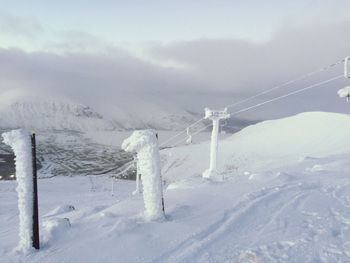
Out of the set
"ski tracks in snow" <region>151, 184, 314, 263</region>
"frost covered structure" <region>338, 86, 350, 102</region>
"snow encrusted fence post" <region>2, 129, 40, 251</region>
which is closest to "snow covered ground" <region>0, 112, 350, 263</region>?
"ski tracks in snow" <region>151, 184, 314, 263</region>

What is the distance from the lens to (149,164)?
1717 cm

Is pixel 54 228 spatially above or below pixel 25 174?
below

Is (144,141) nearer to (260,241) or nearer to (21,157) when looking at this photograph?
(21,157)

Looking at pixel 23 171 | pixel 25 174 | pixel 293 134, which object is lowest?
pixel 293 134

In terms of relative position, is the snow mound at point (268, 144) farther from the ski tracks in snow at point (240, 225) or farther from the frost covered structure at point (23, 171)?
the frost covered structure at point (23, 171)

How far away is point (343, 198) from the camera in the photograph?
19.5 meters

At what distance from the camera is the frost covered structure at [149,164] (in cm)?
1695

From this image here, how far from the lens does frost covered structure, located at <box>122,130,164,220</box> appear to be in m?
17.0

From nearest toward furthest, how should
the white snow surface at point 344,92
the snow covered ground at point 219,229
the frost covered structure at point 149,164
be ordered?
the snow covered ground at point 219,229 < the frost covered structure at point 149,164 < the white snow surface at point 344,92

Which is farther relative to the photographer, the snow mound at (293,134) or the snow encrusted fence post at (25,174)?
the snow mound at (293,134)

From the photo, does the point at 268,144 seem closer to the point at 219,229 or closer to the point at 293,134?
the point at 293,134

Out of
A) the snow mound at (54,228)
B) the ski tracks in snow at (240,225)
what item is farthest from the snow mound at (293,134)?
the snow mound at (54,228)

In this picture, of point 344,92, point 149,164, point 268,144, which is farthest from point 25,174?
point 268,144

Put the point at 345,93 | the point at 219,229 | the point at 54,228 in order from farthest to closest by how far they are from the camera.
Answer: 1. the point at 345,93
2. the point at 54,228
3. the point at 219,229
